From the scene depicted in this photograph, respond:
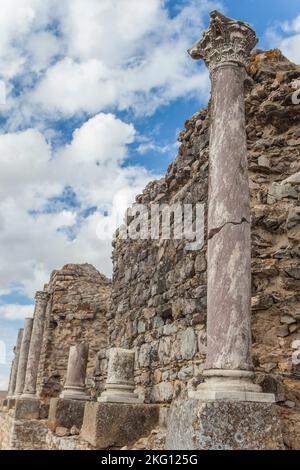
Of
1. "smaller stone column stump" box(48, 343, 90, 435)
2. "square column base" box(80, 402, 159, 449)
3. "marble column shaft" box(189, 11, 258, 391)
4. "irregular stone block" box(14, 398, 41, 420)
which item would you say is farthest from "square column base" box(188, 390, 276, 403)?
"irregular stone block" box(14, 398, 41, 420)

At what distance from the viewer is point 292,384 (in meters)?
4.23

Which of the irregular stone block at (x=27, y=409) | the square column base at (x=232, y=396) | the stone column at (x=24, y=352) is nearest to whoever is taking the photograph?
the square column base at (x=232, y=396)

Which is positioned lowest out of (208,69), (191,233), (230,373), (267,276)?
(230,373)

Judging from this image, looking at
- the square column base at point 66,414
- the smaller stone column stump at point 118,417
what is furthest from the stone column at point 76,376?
the smaller stone column stump at point 118,417

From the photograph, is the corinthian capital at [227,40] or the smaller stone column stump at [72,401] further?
the smaller stone column stump at [72,401]

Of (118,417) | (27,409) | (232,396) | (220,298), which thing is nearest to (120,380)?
(118,417)

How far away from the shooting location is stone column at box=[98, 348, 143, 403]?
5660 mm

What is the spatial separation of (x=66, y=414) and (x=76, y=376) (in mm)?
1485

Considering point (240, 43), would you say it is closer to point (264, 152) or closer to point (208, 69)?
point (208, 69)

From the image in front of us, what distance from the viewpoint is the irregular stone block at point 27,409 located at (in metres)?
10.6

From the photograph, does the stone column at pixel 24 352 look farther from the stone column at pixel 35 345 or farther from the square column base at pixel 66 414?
the square column base at pixel 66 414
